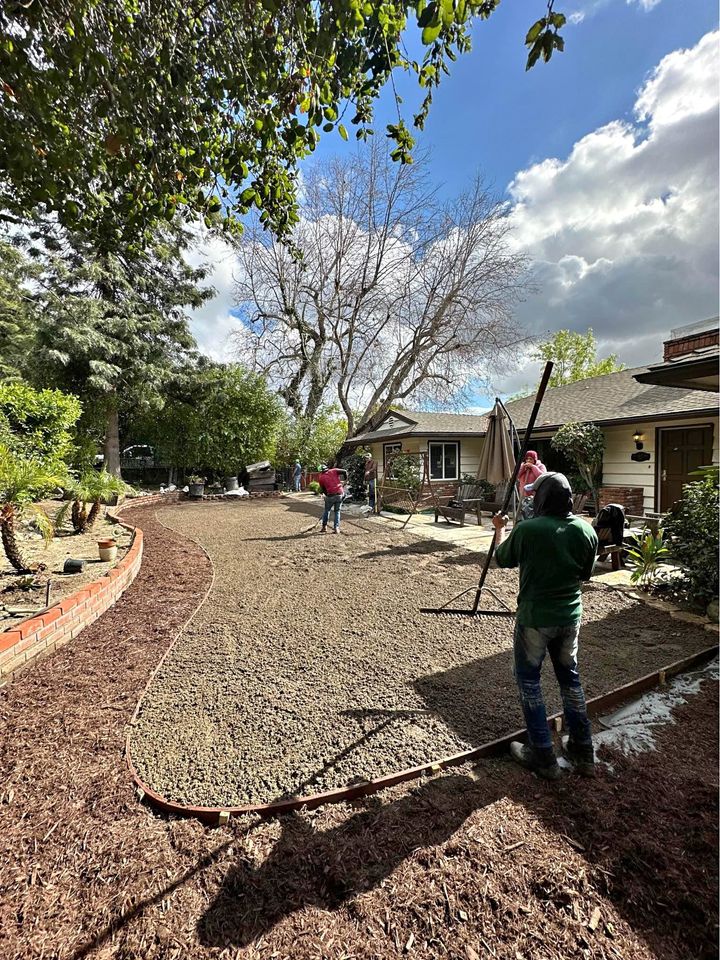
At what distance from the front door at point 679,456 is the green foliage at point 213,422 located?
16582mm

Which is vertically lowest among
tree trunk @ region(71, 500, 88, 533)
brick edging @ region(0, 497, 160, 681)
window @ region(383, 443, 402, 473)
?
brick edging @ region(0, 497, 160, 681)

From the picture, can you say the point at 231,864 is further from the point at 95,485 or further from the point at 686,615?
the point at 95,485

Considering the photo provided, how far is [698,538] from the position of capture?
4.84 m

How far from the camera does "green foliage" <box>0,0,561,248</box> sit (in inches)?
114

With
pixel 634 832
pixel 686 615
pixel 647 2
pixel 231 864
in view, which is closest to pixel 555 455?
pixel 686 615

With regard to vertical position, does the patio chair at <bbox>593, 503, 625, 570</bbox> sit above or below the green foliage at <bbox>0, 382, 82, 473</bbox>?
below

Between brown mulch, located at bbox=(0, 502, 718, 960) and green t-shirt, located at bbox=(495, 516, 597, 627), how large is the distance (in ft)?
3.12

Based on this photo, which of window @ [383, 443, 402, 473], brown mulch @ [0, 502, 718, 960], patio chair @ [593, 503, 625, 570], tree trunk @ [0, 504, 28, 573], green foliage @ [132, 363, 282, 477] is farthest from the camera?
green foliage @ [132, 363, 282, 477]

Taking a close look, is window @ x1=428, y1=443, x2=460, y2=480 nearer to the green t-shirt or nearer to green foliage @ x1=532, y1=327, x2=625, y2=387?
the green t-shirt

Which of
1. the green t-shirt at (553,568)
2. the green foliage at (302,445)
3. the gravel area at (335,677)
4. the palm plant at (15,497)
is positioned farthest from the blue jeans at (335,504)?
the green foliage at (302,445)

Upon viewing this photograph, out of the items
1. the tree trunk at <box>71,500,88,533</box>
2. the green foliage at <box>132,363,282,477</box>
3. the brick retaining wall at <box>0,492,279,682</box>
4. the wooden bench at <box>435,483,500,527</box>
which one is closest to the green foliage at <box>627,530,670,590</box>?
the wooden bench at <box>435,483,500,527</box>

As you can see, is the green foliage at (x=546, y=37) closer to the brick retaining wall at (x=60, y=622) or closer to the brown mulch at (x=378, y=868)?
the brown mulch at (x=378, y=868)

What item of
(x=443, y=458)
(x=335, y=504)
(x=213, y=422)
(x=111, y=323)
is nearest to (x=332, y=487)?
(x=335, y=504)

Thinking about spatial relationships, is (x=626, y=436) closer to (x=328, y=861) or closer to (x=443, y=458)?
(x=443, y=458)
